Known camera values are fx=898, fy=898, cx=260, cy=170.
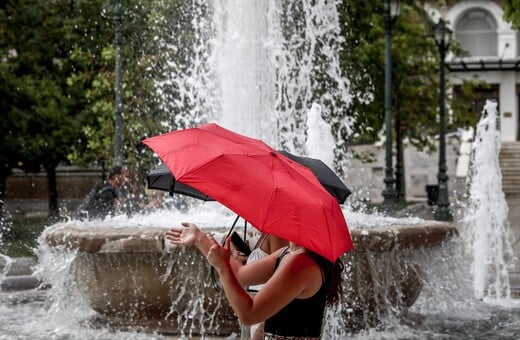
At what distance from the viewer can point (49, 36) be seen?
2608 cm

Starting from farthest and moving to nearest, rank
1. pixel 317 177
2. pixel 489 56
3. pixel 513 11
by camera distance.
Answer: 1. pixel 489 56
2. pixel 513 11
3. pixel 317 177

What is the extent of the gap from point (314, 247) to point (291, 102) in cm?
1570

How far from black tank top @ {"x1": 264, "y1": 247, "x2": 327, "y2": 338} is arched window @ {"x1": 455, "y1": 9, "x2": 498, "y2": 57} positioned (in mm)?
45831

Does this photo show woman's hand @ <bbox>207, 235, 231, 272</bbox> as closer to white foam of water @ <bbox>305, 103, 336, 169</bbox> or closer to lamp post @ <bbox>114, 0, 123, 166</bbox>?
white foam of water @ <bbox>305, 103, 336, 169</bbox>

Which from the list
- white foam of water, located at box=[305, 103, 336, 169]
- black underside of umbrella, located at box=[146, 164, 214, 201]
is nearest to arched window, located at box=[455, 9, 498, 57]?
white foam of water, located at box=[305, 103, 336, 169]

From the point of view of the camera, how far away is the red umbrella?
146 inches

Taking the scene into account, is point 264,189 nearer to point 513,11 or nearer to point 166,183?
point 166,183

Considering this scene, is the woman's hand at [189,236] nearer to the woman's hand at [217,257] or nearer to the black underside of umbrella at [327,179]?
the woman's hand at [217,257]

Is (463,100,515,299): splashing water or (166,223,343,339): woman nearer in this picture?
(166,223,343,339): woman

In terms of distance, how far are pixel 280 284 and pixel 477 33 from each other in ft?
153

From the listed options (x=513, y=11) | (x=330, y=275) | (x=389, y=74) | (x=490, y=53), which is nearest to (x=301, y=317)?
(x=330, y=275)

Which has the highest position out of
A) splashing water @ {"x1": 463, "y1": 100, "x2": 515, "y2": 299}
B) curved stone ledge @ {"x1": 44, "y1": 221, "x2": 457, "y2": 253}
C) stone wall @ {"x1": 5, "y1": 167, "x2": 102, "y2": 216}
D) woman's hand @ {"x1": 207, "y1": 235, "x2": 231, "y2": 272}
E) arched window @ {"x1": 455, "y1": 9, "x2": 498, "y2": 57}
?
arched window @ {"x1": 455, "y1": 9, "x2": 498, "y2": 57}

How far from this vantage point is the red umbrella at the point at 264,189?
12.1 ft

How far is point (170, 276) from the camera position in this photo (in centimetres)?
752
